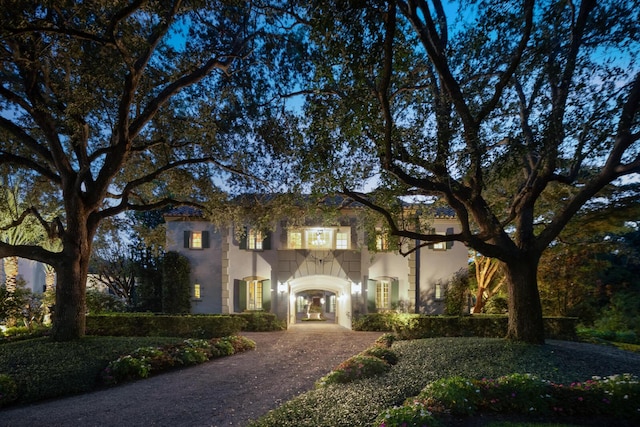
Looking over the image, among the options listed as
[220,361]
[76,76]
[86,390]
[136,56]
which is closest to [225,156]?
[136,56]

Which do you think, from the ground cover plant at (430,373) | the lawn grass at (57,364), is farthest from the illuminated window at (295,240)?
the lawn grass at (57,364)

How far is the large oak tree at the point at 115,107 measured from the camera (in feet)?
29.3

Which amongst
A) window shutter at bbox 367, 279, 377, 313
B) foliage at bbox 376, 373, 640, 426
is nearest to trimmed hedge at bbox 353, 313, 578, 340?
window shutter at bbox 367, 279, 377, 313

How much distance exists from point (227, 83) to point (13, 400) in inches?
355

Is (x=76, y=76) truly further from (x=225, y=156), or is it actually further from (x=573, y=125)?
(x=573, y=125)

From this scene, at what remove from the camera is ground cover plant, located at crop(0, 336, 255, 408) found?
7332 mm

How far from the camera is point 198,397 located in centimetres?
715

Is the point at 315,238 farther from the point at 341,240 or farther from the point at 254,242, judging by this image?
the point at 254,242

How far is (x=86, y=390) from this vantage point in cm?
780

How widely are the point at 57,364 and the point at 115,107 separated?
23.1ft

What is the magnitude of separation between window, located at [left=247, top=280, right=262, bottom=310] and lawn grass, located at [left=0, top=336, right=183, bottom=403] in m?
8.90

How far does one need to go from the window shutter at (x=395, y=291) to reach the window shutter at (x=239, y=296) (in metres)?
7.27

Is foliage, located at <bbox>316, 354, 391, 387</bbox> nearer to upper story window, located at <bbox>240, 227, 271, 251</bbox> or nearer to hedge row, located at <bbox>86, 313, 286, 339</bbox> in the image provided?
hedge row, located at <bbox>86, 313, 286, 339</bbox>

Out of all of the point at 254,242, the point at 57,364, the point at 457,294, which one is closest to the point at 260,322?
the point at 254,242
